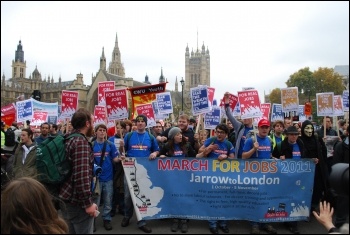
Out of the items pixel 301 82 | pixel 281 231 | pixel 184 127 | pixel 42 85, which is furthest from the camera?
pixel 42 85

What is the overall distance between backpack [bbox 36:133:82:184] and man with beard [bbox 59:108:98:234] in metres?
0.07

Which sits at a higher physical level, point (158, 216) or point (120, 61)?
point (120, 61)

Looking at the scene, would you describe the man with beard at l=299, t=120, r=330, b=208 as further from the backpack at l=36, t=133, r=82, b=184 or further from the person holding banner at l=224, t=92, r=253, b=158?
the backpack at l=36, t=133, r=82, b=184

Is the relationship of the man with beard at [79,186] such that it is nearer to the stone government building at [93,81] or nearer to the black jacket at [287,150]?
the black jacket at [287,150]

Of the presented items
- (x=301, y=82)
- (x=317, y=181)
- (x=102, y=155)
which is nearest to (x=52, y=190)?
(x=102, y=155)

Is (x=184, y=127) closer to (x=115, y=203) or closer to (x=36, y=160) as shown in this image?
(x=115, y=203)

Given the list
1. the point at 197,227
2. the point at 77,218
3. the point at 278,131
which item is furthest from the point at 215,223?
the point at 77,218

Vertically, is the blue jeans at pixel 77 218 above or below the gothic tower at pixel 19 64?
below

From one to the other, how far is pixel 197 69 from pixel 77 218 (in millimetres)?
131797

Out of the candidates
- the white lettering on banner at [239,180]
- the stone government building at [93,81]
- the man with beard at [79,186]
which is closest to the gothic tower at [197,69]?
the stone government building at [93,81]

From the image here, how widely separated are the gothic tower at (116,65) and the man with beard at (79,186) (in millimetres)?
112785

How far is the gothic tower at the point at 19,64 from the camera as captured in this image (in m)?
131

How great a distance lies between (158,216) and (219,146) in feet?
5.73

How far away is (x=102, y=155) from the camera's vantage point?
661 centimetres
